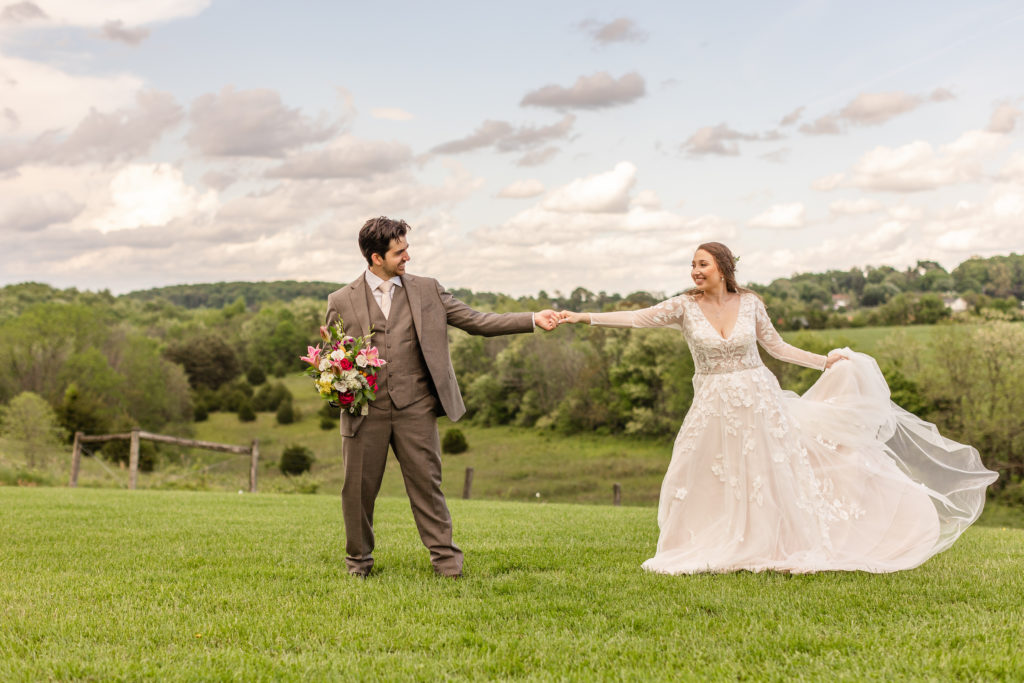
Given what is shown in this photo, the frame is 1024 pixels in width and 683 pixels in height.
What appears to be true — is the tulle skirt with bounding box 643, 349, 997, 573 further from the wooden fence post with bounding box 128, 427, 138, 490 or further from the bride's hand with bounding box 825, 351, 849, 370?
the wooden fence post with bounding box 128, 427, 138, 490

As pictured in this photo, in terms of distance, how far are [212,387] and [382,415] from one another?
3345 inches

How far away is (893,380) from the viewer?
39.9m

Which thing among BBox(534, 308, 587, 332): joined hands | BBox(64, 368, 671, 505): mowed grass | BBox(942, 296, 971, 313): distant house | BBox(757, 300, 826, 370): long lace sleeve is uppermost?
BBox(942, 296, 971, 313): distant house

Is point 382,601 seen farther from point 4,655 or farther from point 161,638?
point 4,655

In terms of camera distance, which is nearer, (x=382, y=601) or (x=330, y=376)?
(x=382, y=601)

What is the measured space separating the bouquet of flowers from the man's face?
569mm

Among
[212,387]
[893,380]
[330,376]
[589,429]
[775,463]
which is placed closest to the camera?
[330,376]

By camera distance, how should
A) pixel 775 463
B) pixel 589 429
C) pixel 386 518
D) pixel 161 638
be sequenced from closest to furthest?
pixel 161 638 → pixel 775 463 → pixel 386 518 → pixel 589 429

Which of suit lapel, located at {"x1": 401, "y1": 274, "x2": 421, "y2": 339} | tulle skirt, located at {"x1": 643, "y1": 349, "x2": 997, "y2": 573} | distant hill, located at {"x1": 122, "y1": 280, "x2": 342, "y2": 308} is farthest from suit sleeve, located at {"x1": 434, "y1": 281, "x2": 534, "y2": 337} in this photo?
distant hill, located at {"x1": 122, "y1": 280, "x2": 342, "y2": 308}

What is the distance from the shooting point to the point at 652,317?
7.70 m

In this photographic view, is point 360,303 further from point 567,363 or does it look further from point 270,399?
point 270,399

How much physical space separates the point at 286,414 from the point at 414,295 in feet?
219

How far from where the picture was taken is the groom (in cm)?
673

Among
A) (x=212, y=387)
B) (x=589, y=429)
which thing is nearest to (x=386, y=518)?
(x=589, y=429)
